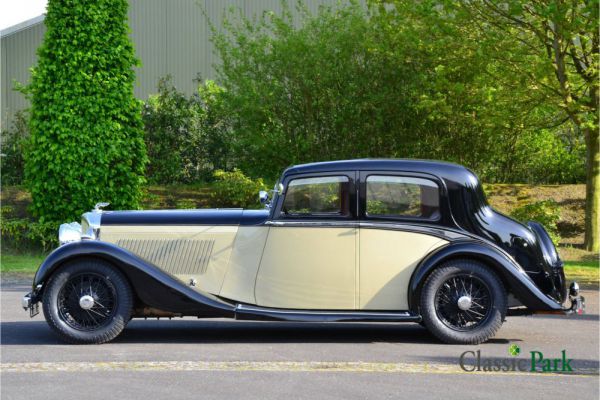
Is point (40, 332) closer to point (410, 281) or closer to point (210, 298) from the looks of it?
point (210, 298)

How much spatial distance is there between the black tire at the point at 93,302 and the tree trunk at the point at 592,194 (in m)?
12.1

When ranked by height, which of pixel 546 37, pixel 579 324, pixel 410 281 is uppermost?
pixel 546 37

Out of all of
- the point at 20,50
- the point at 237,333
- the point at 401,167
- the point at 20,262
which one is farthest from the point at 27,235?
the point at 20,50

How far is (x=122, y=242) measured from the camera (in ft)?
28.4

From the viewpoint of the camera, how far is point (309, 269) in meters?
8.39

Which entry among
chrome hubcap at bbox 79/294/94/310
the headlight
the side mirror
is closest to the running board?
the side mirror

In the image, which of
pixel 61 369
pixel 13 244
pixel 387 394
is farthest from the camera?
pixel 13 244

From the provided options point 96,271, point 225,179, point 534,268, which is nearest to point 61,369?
point 96,271

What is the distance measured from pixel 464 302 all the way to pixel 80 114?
417 inches

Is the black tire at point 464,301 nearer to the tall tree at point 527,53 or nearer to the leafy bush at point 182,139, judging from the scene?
the tall tree at point 527,53

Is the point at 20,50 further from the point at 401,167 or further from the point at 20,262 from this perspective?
the point at 401,167

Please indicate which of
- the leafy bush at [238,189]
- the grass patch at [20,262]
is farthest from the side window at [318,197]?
the leafy bush at [238,189]

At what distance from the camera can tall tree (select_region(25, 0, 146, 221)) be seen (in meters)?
16.8

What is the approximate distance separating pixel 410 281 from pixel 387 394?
2.18 m
